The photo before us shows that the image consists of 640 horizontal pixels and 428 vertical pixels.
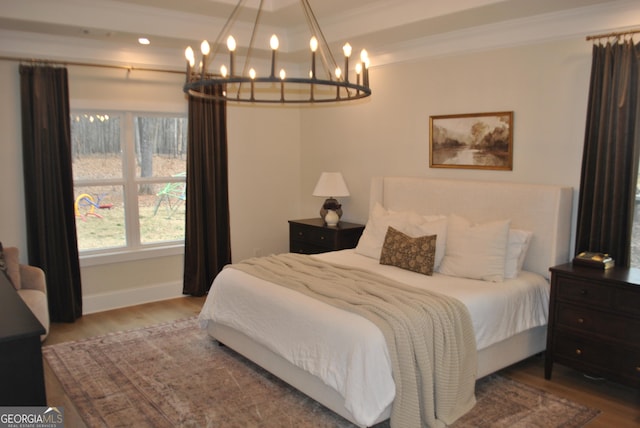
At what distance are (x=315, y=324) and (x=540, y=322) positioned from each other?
1.71 metres

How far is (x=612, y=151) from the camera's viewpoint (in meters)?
3.55

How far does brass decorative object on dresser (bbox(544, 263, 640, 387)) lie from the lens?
3.18 m

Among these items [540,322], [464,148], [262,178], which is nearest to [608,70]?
[464,148]

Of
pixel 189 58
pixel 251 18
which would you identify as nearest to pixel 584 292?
pixel 189 58

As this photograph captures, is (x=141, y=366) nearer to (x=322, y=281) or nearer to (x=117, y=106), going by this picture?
(x=322, y=281)

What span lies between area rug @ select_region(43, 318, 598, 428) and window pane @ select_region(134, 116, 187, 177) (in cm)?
195

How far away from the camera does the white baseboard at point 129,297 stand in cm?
512

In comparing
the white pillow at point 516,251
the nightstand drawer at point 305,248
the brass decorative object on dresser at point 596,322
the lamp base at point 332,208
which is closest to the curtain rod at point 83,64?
the lamp base at point 332,208

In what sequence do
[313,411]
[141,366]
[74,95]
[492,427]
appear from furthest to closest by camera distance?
[74,95], [141,366], [313,411], [492,427]

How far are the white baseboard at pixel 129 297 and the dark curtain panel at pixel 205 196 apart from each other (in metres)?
0.14

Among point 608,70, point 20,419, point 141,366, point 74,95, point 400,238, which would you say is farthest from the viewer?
point 74,95

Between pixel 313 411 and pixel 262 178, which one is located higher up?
pixel 262 178

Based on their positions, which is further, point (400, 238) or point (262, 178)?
point (262, 178)

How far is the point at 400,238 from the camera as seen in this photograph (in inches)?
164
